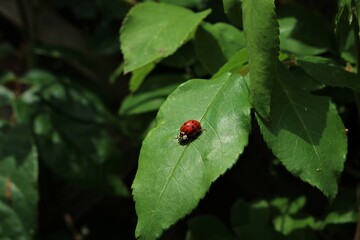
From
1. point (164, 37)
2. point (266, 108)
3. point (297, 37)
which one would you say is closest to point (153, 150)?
point (266, 108)

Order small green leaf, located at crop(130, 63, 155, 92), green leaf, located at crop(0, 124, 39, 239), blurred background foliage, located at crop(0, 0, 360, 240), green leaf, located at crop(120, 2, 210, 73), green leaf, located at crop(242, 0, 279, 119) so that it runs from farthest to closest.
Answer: green leaf, located at crop(0, 124, 39, 239)
blurred background foliage, located at crop(0, 0, 360, 240)
small green leaf, located at crop(130, 63, 155, 92)
green leaf, located at crop(120, 2, 210, 73)
green leaf, located at crop(242, 0, 279, 119)

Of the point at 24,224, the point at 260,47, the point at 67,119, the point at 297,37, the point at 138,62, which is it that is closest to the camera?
the point at 260,47

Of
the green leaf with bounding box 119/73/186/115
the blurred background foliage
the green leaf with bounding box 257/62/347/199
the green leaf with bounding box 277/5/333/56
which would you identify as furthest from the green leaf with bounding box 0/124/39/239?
the green leaf with bounding box 257/62/347/199

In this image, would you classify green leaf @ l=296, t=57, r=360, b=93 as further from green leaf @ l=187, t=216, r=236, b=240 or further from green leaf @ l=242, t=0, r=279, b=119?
green leaf @ l=187, t=216, r=236, b=240

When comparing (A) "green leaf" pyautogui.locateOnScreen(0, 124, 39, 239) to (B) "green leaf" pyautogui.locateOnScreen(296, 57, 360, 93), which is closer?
(B) "green leaf" pyautogui.locateOnScreen(296, 57, 360, 93)

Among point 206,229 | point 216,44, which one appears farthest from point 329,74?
point 206,229

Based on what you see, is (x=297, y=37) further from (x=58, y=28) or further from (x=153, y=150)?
(x=58, y=28)
